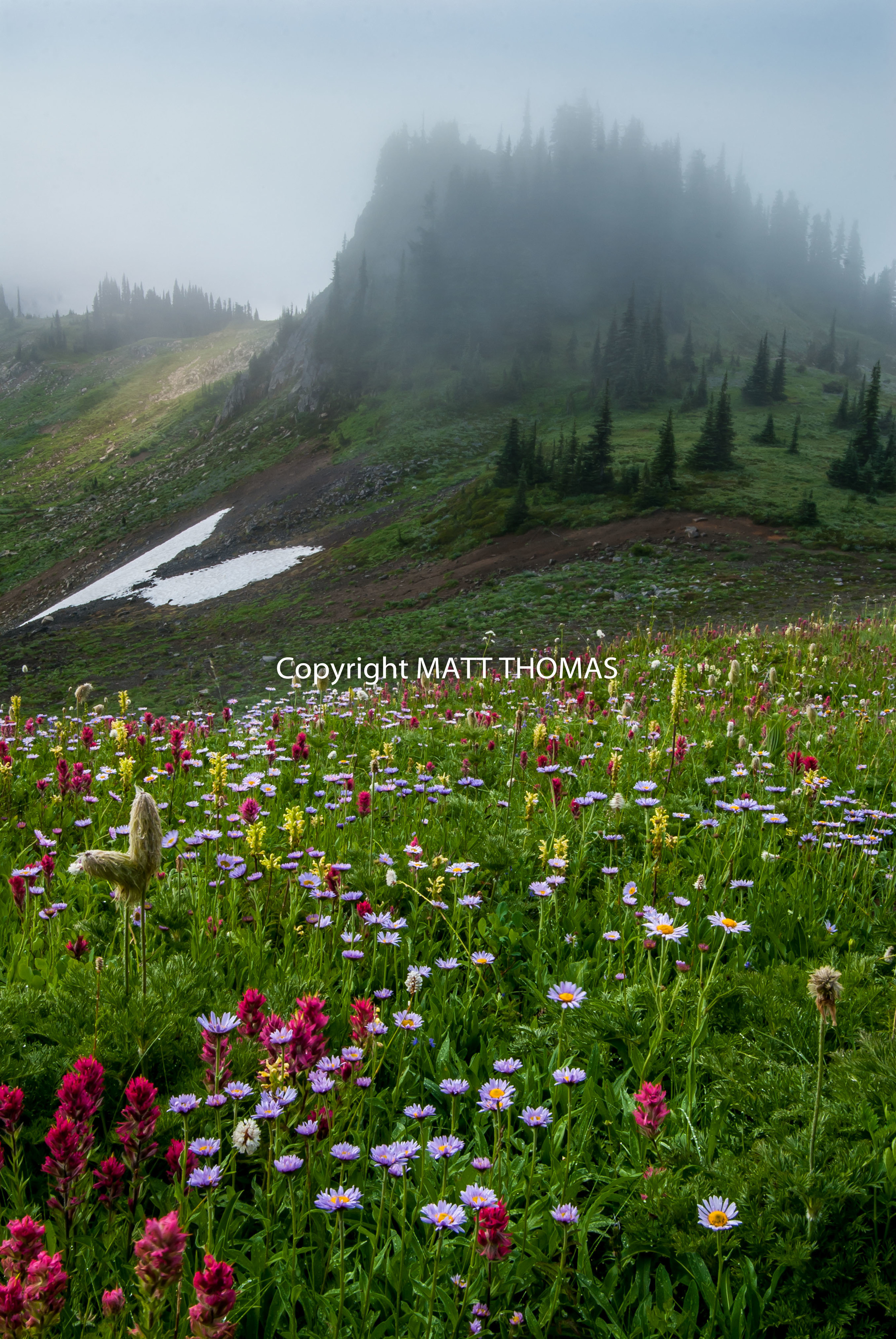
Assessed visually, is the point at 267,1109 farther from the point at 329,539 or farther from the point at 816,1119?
the point at 329,539

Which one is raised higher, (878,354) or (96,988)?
(878,354)

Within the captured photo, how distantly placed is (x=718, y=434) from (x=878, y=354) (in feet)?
335

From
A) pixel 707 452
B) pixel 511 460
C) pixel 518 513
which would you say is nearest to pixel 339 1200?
pixel 518 513

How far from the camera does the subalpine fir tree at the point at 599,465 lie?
35031 millimetres

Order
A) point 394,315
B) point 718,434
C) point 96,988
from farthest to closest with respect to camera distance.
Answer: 1. point 394,315
2. point 718,434
3. point 96,988

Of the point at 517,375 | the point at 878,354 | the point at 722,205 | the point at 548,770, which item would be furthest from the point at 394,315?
the point at 722,205

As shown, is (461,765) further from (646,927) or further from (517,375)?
(517,375)

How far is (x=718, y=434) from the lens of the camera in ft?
128

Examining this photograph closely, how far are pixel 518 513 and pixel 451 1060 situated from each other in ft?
98.9

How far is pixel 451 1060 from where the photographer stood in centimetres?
229

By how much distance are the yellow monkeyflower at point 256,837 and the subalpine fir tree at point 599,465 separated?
34052 millimetres

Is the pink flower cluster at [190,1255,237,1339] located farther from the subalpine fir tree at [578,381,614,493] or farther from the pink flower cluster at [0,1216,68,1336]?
the subalpine fir tree at [578,381,614,493]

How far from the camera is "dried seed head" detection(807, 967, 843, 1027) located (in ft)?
4.78

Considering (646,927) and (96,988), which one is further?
(646,927)
